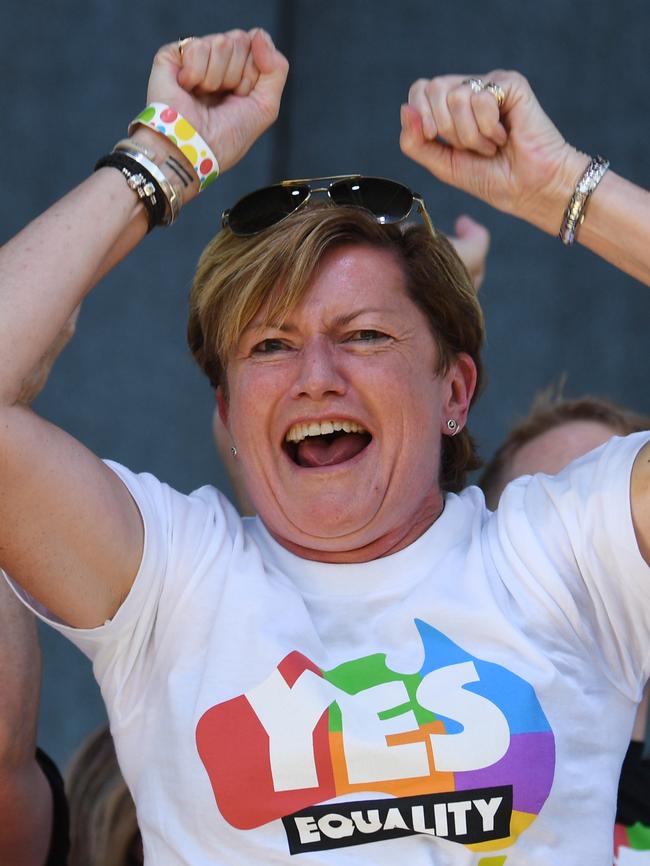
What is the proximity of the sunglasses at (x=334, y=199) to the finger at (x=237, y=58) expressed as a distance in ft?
0.51

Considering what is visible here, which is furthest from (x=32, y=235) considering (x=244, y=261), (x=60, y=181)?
(x=60, y=181)

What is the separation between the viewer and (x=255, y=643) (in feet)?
5.07

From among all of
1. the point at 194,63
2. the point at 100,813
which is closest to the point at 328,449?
the point at 194,63

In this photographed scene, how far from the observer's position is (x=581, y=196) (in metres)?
1.55

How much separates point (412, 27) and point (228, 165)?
5.79ft

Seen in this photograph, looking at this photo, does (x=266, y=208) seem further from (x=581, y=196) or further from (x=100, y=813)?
(x=100, y=813)

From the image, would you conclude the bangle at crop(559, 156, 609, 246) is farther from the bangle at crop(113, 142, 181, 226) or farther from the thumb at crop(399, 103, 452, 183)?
the bangle at crop(113, 142, 181, 226)

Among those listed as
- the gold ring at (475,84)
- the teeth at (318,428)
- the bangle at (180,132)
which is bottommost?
the teeth at (318,428)

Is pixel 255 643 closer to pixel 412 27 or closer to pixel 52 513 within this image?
pixel 52 513

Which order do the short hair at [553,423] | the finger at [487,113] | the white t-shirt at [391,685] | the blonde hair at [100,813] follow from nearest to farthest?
the white t-shirt at [391,685]
the finger at [487,113]
the blonde hair at [100,813]
the short hair at [553,423]

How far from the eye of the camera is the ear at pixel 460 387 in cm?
184

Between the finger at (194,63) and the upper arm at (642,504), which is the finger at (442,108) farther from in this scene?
the upper arm at (642,504)

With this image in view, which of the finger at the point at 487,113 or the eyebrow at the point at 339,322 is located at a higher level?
the finger at the point at 487,113

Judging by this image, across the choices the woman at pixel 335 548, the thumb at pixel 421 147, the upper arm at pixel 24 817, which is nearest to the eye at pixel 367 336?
the woman at pixel 335 548
